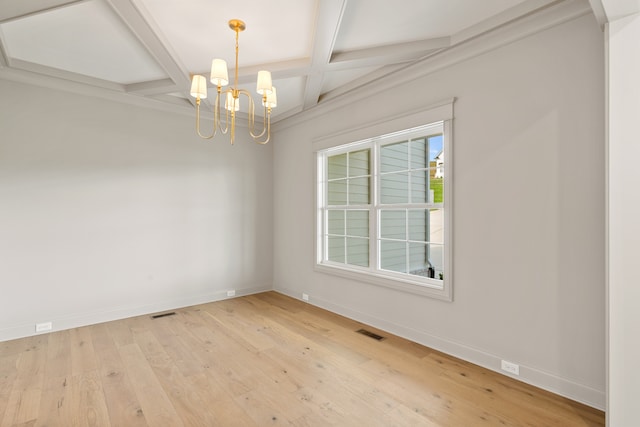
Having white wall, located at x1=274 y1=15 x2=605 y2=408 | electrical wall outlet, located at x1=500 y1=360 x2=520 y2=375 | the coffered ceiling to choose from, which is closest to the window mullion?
white wall, located at x1=274 y1=15 x2=605 y2=408

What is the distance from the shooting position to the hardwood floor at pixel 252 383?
1987 millimetres

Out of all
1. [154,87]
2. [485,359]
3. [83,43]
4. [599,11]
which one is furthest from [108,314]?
[599,11]

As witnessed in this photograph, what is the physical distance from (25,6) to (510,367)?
4397mm

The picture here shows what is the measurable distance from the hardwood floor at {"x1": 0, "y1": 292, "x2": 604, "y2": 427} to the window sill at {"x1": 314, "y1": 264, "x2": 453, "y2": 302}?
1.68ft

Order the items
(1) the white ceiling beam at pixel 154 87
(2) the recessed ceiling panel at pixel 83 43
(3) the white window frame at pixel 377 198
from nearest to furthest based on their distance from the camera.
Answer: (2) the recessed ceiling panel at pixel 83 43
(3) the white window frame at pixel 377 198
(1) the white ceiling beam at pixel 154 87

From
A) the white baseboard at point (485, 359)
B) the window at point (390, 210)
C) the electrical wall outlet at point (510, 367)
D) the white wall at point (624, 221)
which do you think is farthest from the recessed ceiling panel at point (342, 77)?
the electrical wall outlet at point (510, 367)

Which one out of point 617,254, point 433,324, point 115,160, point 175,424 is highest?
point 115,160

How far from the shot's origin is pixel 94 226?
366 cm

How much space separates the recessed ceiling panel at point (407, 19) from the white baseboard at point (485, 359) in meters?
2.68

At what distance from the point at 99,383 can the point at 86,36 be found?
9.25ft

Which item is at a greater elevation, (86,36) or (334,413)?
(86,36)

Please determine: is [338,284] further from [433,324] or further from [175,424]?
[175,424]

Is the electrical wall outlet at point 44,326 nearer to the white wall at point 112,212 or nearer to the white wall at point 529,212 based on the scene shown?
the white wall at point 112,212

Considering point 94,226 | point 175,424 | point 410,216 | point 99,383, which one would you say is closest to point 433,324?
point 410,216
